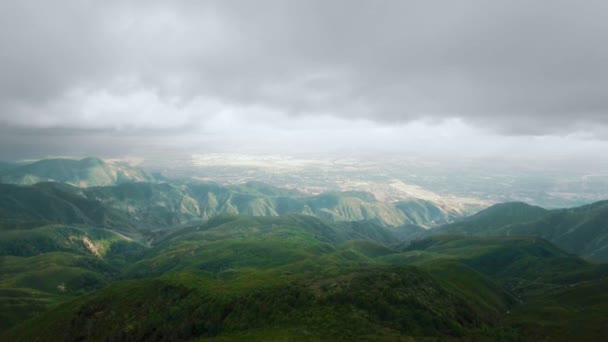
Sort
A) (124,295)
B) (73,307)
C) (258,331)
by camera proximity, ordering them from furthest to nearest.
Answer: (73,307) < (124,295) < (258,331)

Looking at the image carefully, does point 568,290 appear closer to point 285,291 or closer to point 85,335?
point 285,291

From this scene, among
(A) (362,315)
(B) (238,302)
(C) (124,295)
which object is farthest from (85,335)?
(A) (362,315)

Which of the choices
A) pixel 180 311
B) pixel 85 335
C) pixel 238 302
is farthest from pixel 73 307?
pixel 238 302

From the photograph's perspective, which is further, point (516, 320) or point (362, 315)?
point (516, 320)

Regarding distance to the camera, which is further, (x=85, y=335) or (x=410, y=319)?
(x=85, y=335)

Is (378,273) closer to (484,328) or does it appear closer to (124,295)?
(484,328)

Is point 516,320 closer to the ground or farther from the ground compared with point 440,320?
closer to the ground

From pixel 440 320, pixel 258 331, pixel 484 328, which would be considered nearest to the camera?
pixel 258 331

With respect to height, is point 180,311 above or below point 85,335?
above

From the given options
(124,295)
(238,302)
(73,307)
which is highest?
(238,302)
